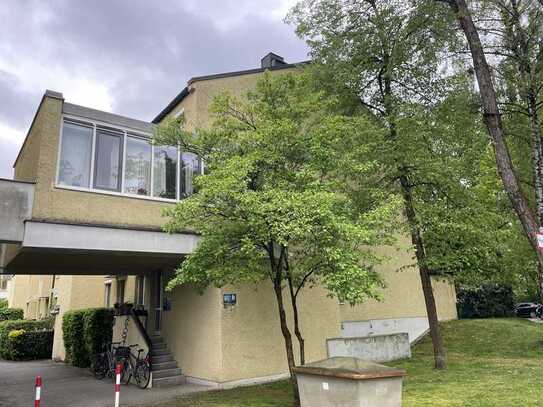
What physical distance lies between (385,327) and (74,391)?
11.4m

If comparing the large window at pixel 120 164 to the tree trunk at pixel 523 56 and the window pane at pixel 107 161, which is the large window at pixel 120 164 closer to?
the window pane at pixel 107 161

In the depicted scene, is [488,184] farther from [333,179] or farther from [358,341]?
[333,179]

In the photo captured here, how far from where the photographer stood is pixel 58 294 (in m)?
22.8

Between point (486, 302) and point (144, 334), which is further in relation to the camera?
point (486, 302)

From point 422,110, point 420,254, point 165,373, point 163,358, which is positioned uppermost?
point 422,110

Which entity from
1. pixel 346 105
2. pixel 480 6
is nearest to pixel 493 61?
pixel 480 6

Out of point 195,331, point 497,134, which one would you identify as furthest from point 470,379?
point 195,331

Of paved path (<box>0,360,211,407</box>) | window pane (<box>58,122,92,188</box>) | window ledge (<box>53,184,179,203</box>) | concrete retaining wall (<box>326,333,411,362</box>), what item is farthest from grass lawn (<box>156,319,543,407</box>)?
window pane (<box>58,122,92,188</box>)

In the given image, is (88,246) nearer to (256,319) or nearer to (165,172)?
(165,172)

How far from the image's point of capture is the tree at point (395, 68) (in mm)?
11766

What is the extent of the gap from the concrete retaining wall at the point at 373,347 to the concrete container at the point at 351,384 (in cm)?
598

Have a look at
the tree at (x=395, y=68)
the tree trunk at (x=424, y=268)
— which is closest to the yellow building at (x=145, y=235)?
the tree trunk at (x=424, y=268)

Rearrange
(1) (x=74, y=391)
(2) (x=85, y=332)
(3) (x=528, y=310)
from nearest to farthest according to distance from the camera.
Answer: (1) (x=74, y=391) → (2) (x=85, y=332) → (3) (x=528, y=310)

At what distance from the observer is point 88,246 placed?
9.39 m
